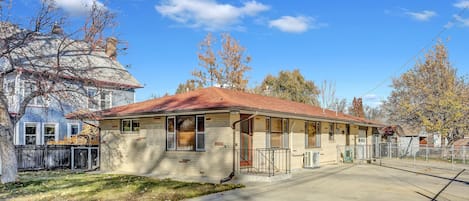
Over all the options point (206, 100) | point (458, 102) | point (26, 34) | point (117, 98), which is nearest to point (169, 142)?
point (206, 100)

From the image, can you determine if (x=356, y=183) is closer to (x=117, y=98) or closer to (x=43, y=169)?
(x=43, y=169)

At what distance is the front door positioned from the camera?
540 inches

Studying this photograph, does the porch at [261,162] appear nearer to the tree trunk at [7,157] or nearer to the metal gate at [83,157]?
the tree trunk at [7,157]

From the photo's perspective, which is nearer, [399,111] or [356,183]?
[356,183]

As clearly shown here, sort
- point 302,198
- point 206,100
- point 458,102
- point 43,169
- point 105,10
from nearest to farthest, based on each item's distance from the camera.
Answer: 1. point 302,198
2. point 206,100
3. point 105,10
4. point 43,169
5. point 458,102

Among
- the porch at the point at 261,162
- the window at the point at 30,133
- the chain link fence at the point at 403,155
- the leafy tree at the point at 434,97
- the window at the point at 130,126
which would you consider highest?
the leafy tree at the point at 434,97

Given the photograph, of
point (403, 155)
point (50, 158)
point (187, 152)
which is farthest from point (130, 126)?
point (403, 155)

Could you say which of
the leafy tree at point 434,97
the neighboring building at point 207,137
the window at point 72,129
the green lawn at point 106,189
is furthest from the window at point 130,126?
the leafy tree at point 434,97

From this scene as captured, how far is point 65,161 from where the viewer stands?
18.7 m

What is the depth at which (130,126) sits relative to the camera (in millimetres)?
16531

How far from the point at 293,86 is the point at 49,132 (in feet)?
80.9

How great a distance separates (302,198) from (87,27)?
10059mm

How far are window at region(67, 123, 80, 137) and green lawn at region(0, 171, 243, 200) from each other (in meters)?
13.0

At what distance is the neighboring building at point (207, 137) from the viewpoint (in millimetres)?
13227
